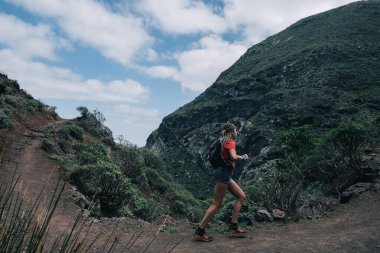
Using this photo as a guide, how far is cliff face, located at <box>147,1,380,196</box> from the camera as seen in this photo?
4044 centimetres

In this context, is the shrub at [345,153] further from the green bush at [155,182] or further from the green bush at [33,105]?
the green bush at [33,105]

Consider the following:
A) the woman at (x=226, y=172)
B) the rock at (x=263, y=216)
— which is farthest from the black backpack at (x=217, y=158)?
A: the rock at (x=263, y=216)

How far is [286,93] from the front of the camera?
47.9 meters

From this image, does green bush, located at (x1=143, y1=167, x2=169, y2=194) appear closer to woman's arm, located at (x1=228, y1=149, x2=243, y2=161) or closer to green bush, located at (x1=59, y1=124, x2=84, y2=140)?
green bush, located at (x1=59, y1=124, x2=84, y2=140)

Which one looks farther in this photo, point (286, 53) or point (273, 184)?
point (286, 53)

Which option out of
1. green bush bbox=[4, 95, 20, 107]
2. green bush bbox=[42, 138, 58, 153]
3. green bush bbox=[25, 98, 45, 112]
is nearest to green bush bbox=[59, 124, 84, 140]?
green bush bbox=[42, 138, 58, 153]

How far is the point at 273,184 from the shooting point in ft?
32.2

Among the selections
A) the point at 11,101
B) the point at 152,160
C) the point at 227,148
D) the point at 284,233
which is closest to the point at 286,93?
the point at 152,160

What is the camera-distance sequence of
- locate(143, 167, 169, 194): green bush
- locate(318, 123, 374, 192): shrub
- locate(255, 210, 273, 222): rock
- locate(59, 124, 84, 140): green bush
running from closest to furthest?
locate(255, 210, 273, 222): rock → locate(318, 123, 374, 192): shrub → locate(59, 124, 84, 140): green bush → locate(143, 167, 169, 194): green bush

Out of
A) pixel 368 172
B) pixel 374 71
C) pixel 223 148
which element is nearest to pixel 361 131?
pixel 368 172

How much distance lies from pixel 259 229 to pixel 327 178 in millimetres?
6026

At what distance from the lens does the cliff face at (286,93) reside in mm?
40438

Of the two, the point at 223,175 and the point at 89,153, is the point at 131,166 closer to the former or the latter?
the point at 89,153

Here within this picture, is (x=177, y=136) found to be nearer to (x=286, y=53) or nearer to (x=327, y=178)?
(x=286, y=53)
